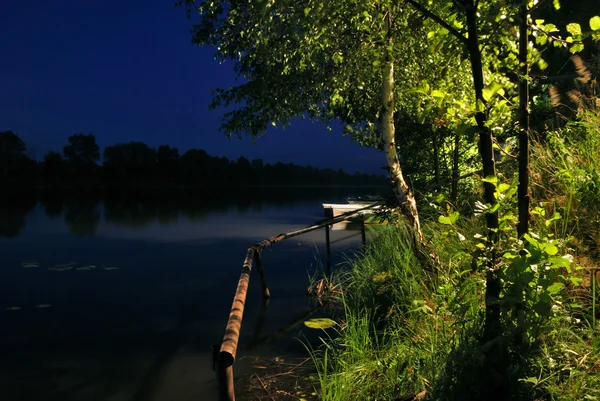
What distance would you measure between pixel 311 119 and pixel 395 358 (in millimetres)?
10080

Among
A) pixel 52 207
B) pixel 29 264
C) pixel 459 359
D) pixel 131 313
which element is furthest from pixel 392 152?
pixel 52 207

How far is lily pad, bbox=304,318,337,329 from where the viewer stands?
25.6 ft

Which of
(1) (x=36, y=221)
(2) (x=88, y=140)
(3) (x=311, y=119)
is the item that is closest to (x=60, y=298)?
(3) (x=311, y=119)

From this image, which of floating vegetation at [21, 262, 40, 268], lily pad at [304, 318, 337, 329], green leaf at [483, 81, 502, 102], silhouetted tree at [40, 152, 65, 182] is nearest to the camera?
green leaf at [483, 81, 502, 102]

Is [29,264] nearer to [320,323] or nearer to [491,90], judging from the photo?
[320,323]

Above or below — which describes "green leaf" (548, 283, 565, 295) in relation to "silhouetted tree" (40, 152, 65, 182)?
below

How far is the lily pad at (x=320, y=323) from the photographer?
781 centimetres

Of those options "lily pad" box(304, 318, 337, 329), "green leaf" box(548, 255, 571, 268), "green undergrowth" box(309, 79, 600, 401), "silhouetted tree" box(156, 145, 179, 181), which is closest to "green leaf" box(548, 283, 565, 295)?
"green undergrowth" box(309, 79, 600, 401)

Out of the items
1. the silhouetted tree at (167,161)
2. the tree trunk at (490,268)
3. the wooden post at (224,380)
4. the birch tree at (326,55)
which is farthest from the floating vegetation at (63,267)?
the silhouetted tree at (167,161)

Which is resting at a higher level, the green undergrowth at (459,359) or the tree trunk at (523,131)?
the tree trunk at (523,131)

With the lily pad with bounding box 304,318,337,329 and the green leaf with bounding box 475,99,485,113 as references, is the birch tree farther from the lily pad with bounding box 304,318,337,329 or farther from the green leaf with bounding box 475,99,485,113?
the lily pad with bounding box 304,318,337,329

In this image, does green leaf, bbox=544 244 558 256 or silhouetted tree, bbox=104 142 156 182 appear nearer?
green leaf, bbox=544 244 558 256

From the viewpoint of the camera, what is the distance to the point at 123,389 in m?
6.61

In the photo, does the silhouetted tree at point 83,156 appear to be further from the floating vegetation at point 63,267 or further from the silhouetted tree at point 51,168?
the floating vegetation at point 63,267
